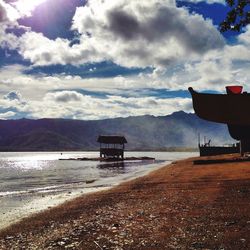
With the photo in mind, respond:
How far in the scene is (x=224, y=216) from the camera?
9812 mm

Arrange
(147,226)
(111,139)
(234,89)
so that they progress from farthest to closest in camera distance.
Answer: (111,139), (147,226), (234,89)

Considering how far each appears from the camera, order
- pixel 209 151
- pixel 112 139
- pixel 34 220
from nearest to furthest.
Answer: pixel 34 220, pixel 209 151, pixel 112 139

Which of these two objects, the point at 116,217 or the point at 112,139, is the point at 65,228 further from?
the point at 112,139

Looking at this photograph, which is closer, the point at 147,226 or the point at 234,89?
the point at 234,89

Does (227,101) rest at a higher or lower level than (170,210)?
higher

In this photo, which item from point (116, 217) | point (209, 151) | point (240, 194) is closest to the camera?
point (116, 217)

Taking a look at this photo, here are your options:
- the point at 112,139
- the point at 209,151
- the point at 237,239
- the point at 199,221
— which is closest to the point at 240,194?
the point at 199,221

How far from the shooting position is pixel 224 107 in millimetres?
7020

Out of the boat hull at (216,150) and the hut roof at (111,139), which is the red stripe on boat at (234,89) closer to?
the boat hull at (216,150)

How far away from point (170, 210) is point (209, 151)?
68579 millimetres

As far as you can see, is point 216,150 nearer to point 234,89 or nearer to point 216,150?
point 216,150

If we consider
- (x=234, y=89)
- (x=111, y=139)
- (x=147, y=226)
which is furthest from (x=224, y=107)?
(x=111, y=139)

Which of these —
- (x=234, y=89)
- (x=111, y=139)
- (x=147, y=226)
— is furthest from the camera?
(x=111, y=139)

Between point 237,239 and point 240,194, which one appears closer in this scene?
point 237,239
